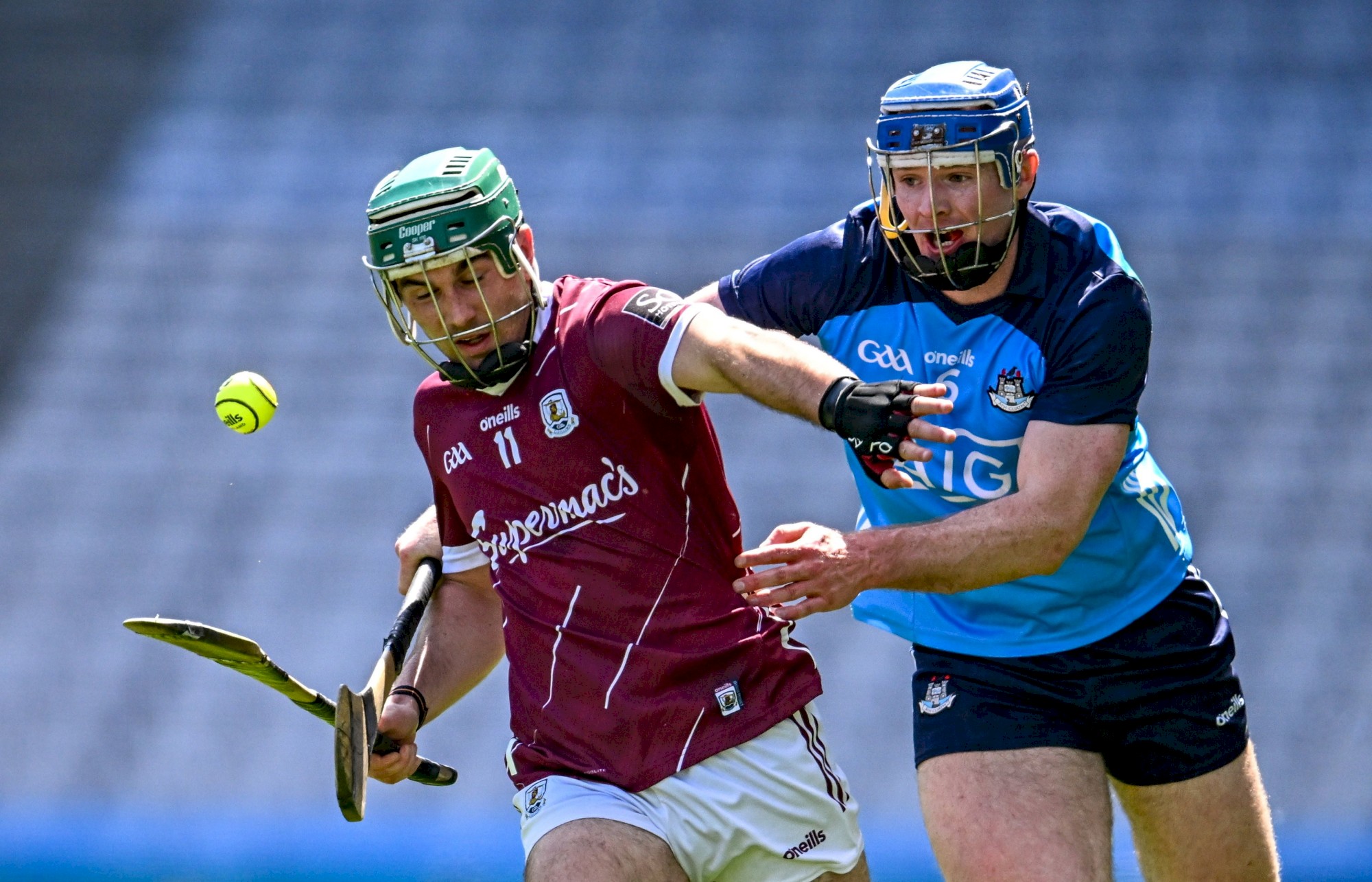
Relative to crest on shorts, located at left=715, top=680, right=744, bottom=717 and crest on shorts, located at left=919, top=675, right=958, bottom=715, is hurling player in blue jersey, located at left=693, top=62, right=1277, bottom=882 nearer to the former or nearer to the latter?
crest on shorts, located at left=919, top=675, right=958, bottom=715

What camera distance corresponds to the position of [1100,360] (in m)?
2.66

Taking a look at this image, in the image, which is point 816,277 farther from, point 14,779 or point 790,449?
point 14,779

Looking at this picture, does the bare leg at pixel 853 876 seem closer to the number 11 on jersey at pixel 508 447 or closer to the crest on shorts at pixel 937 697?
the crest on shorts at pixel 937 697

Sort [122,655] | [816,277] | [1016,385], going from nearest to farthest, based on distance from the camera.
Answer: [1016,385] → [816,277] → [122,655]

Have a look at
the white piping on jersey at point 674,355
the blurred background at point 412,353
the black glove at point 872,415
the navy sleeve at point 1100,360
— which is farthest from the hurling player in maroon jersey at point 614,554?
the blurred background at point 412,353

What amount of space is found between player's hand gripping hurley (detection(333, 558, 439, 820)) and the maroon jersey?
9.6 inches

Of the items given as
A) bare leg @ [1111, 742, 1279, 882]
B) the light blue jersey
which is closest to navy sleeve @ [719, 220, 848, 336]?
the light blue jersey

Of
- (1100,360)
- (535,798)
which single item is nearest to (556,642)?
(535,798)

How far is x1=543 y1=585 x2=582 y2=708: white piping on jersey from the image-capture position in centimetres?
258

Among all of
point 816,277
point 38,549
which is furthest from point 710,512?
point 38,549

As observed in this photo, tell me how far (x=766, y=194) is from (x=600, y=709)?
6.42 m

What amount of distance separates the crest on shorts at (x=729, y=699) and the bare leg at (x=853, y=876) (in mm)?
316

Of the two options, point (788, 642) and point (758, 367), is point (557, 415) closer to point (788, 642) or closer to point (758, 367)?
point (758, 367)

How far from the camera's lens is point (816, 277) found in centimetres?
296
